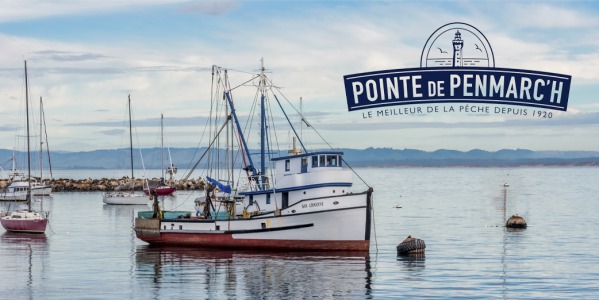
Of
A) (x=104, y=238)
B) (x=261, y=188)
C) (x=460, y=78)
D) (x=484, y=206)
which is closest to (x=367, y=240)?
(x=261, y=188)

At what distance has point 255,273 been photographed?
50281mm

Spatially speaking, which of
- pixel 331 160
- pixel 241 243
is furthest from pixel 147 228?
pixel 331 160

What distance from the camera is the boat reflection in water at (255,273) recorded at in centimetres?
4350

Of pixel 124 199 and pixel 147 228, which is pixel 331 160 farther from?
pixel 124 199

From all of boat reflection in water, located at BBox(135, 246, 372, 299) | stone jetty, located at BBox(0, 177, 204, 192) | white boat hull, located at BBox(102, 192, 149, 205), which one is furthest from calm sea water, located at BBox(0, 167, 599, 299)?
stone jetty, located at BBox(0, 177, 204, 192)

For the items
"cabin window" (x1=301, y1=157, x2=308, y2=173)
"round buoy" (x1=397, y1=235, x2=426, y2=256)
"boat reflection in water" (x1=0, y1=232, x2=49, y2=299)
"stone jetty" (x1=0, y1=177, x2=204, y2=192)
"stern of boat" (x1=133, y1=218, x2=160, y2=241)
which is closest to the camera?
"boat reflection in water" (x1=0, y1=232, x2=49, y2=299)

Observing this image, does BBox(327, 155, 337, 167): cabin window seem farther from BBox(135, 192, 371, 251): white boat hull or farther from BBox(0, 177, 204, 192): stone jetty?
BBox(0, 177, 204, 192): stone jetty

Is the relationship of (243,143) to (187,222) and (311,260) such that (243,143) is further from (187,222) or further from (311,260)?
(311,260)

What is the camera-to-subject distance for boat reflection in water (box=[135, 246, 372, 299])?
43.5 meters

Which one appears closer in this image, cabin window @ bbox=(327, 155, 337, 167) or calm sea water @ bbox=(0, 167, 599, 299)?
calm sea water @ bbox=(0, 167, 599, 299)

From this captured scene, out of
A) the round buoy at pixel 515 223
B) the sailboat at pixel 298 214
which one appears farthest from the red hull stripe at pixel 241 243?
the round buoy at pixel 515 223

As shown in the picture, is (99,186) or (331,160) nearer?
(331,160)

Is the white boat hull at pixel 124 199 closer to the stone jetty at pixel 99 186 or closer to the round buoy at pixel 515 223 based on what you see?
the stone jetty at pixel 99 186

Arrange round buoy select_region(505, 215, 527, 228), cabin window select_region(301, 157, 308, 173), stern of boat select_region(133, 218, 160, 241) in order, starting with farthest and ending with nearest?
round buoy select_region(505, 215, 527, 228)
stern of boat select_region(133, 218, 160, 241)
cabin window select_region(301, 157, 308, 173)
